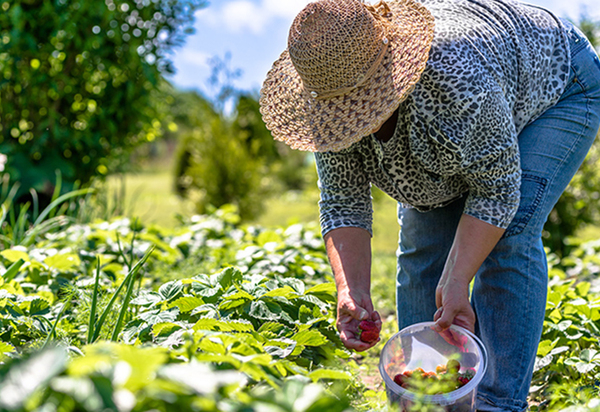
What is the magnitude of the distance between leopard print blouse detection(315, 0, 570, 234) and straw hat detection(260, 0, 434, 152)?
0.09 m

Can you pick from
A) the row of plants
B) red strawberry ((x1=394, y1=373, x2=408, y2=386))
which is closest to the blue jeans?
red strawberry ((x1=394, y1=373, x2=408, y2=386))

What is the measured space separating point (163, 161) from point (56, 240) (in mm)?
20568

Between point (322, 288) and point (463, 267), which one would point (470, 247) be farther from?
point (322, 288)

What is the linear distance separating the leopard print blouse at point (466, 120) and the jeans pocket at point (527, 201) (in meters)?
0.14

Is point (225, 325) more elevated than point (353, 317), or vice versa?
point (225, 325)

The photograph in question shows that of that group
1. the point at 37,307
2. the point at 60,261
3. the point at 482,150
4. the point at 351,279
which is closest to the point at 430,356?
the point at 351,279

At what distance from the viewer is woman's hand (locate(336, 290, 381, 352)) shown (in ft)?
5.30

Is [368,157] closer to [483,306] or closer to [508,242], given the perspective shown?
[508,242]

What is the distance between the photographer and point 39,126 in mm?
3930

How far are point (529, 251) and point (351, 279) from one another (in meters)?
0.58

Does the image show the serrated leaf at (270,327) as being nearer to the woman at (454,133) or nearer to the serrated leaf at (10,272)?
the woman at (454,133)

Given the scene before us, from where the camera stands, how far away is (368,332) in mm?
1602

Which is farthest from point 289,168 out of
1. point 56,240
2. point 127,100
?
point 56,240

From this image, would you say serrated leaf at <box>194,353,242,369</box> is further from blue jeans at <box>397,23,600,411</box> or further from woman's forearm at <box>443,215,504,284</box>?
A: blue jeans at <box>397,23,600,411</box>
